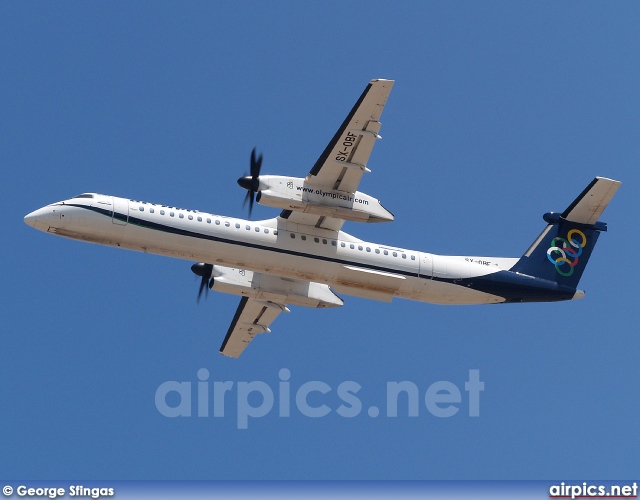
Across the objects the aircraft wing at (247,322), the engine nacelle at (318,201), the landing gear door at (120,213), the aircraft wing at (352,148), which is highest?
the aircraft wing at (352,148)

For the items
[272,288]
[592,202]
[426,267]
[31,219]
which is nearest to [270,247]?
[272,288]

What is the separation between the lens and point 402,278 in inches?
1302

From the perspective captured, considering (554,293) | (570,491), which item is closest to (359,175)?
(554,293)

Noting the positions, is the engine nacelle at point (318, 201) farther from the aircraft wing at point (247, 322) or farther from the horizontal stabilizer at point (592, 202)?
the horizontal stabilizer at point (592, 202)

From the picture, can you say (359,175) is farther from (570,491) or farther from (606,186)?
(570,491)

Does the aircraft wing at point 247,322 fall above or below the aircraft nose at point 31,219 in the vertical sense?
below

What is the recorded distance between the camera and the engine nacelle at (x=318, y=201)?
103 ft

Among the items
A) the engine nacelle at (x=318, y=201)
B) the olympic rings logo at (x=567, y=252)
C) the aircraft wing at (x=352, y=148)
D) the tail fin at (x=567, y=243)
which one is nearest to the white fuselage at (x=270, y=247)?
the aircraft wing at (x=352, y=148)

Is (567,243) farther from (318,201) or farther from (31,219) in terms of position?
(31,219)

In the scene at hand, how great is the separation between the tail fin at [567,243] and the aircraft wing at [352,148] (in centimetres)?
678

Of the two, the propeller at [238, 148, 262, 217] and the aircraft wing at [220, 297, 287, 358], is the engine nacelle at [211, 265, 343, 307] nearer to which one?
the aircraft wing at [220, 297, 287, 358]

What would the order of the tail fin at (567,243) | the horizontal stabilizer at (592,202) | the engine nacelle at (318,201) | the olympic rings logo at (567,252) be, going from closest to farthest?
1. the engine nacelle at (318,201)
2. the horizontal stabilizer at (592,202)
3. the tail fin at (567,243)
4. the olympic rings logo at (567,252)

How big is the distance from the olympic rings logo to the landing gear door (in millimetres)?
13476

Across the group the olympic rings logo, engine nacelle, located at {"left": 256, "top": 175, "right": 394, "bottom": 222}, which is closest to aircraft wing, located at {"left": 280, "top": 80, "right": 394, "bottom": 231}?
engine nacelle, located at {"left": 256, "top": 175, "right": 394, "bottom": 222}
